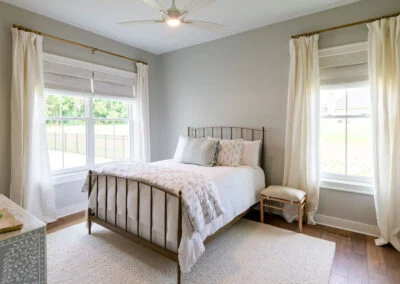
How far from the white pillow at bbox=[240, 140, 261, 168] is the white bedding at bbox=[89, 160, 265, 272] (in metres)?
0.13

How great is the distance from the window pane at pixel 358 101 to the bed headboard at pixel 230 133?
1.14m

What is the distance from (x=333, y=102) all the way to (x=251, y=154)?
1.26 m

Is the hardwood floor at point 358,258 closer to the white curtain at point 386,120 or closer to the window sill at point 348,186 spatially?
the white curtain at point 386,120

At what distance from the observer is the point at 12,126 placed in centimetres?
268

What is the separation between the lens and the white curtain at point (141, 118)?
13.7 feet

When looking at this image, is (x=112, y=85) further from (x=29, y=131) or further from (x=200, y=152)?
(x=200, y=152)

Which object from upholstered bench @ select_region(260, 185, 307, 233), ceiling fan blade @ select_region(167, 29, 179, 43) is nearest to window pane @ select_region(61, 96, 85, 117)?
ceiling fan blade @ select_region(167, 29, 179, 43)

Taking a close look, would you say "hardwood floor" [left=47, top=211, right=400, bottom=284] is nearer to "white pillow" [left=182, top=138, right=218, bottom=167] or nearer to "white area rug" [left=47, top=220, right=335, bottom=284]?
"white area rug" [left=47, top=220, right=335, bottom=284]

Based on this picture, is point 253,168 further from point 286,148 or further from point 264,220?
point 264,220

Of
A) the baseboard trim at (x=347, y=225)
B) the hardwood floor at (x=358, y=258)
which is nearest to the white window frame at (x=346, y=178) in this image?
the baseboard trim at (x=347, y=225)

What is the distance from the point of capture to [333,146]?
302cm

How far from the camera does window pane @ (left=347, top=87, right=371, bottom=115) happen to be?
109 inches

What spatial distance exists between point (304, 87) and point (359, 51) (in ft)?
2.26

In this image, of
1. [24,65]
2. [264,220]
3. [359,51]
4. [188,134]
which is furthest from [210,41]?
[264,220]
